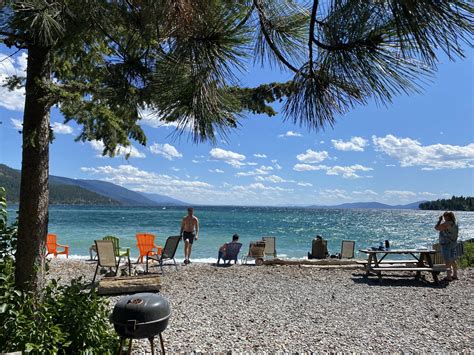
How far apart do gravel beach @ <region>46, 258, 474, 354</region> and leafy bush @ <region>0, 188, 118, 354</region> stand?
81 centimetres

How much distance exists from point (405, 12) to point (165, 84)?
1.88m

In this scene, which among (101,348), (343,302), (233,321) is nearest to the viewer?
(101,348)

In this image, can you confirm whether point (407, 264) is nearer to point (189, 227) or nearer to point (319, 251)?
point (319, 251)

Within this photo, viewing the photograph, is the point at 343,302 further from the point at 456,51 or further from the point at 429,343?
the point at 456,51

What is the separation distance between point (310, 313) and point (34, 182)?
4.18m

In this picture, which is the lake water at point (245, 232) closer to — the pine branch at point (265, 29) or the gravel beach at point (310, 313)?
the gravel beach at point (310, 313)

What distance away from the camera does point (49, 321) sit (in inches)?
130

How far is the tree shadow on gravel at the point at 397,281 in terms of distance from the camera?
8.41 meters

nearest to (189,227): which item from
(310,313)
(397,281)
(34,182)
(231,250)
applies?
(231,250)

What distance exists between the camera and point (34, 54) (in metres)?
3.81

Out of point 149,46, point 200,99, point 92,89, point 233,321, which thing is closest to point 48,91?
point 92,89

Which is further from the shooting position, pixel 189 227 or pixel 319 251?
pixel 319 251

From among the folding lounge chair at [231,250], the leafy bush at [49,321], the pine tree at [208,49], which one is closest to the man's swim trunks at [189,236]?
the folding lounge chair at [231,250]

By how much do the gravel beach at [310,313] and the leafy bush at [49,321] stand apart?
81 centimetres
